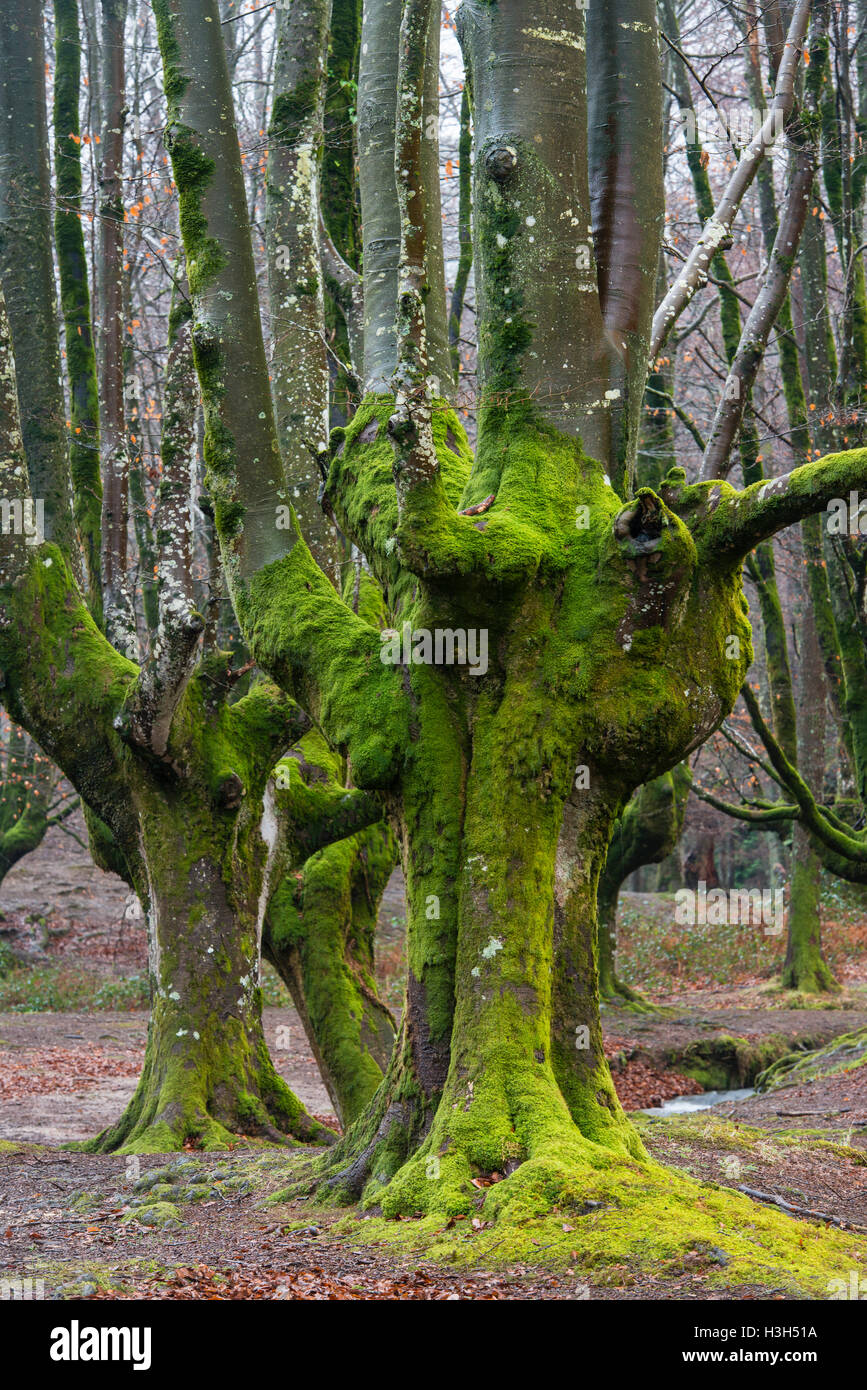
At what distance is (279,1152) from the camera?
19.9 ft

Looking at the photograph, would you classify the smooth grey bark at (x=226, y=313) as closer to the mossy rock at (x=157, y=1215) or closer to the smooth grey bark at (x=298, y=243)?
the smooth grey bark at (x=298, y=243)

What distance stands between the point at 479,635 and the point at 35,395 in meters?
4.69

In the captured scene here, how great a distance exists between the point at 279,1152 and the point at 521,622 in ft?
11.1

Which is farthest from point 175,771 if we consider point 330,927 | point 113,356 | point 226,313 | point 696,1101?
point 696,1101

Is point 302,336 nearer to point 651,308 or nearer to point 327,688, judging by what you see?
point 651,308

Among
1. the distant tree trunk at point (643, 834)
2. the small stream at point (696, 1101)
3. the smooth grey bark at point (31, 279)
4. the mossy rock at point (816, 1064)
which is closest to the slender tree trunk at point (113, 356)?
the smooth grey bark at point (31, 279)

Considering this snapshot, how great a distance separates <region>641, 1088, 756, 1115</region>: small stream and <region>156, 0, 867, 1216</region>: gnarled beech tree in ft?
20.8

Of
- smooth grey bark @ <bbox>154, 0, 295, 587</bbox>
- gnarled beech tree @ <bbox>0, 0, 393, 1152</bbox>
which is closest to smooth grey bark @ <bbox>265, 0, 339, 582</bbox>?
gnarled beech tree @ <bbox>0, 0, 393, 1152</bbox>

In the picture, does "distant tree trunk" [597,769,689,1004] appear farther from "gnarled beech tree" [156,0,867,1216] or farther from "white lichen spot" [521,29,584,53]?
"white lichen spot" [521,29,584,53]

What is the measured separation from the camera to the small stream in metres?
10.4

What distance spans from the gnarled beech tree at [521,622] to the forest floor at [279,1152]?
18.7 inches

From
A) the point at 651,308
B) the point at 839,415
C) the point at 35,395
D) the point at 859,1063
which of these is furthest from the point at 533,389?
the point at 859,1063

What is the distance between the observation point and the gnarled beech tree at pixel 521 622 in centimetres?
427

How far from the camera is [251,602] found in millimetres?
5625
